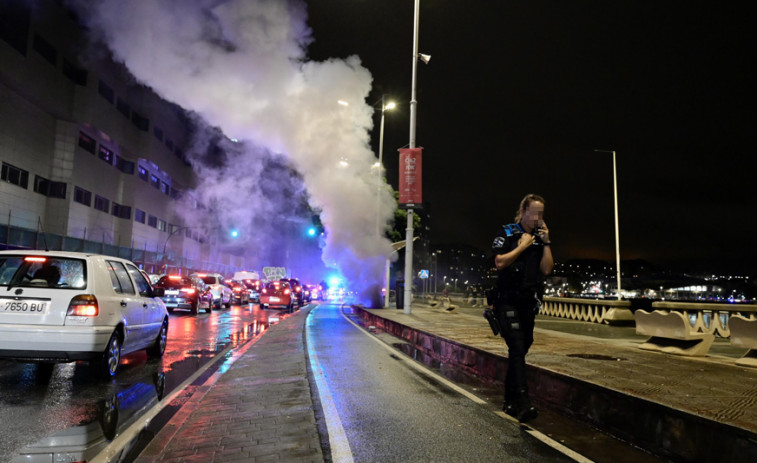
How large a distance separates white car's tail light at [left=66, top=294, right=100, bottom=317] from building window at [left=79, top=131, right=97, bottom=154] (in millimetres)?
34409

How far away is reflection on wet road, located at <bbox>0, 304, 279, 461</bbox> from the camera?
12.6 ft

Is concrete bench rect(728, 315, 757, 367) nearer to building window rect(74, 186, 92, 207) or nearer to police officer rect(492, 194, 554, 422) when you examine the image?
police officer rect(492, 194, 554, 422)

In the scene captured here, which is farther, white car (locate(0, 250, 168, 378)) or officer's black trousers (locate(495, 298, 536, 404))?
white car (locate(0, 250, 168, 378))

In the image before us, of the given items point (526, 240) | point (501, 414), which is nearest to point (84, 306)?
point (501, 414)

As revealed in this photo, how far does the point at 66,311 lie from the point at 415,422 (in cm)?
437

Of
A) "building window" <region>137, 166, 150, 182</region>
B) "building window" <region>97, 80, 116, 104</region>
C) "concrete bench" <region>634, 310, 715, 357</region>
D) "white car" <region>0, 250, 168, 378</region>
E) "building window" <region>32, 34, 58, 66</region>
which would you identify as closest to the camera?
"white car" <region>0, 250, 168, 378</region>

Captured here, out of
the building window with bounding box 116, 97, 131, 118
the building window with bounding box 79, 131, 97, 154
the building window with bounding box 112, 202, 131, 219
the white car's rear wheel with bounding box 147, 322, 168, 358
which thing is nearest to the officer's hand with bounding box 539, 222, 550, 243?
the white car's rear wheel with bounding box 147, 322, 168, 358

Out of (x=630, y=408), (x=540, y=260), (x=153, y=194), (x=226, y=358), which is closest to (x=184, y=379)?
(x=226, y=358)

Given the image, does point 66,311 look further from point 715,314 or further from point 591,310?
point 591,310

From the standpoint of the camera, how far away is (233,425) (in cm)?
454

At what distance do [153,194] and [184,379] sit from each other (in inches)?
1776

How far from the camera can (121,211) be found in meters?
42.0

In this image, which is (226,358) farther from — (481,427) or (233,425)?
(481,427)

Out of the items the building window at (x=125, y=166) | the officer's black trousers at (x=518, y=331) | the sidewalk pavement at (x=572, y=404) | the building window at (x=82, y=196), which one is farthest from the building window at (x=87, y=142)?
the officer's black trousers at (x=518, y=331)
